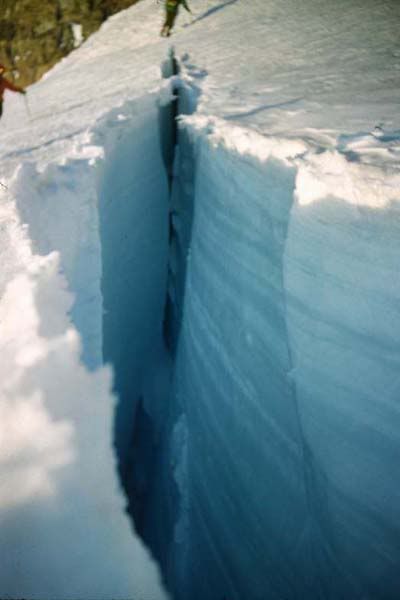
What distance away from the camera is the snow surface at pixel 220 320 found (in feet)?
2.65

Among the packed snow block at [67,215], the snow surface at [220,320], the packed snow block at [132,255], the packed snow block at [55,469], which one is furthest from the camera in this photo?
the packed snow block at [132,255]

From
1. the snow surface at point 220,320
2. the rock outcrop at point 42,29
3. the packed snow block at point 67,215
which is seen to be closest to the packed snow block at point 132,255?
the snow surface at point 220,320

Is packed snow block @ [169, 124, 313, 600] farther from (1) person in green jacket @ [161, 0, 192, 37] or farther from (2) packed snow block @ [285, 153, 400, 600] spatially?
(1) person in green jacket @ [161, 0, 192, 37]

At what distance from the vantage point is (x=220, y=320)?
1458 millimetres

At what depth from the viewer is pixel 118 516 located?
2.47ft

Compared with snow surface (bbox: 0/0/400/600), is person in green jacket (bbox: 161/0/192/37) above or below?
above

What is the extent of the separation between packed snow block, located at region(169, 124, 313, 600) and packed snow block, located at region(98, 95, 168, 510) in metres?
0.37

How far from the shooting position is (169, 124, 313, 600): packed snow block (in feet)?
3.72

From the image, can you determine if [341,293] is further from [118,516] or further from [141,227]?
[141,227]

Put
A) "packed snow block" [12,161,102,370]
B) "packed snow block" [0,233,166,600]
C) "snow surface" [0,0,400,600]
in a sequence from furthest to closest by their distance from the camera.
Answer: "packed snow block" [12,161,102,370]
"snow surface" [0,0,400,600]
"packed snow block" [0,233,166,600]

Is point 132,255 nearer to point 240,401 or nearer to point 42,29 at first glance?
point 240,401

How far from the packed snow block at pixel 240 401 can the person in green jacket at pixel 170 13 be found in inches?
71.0

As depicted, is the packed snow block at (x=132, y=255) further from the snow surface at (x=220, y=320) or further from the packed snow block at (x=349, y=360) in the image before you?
the packed snow block at (x=349, y=360)

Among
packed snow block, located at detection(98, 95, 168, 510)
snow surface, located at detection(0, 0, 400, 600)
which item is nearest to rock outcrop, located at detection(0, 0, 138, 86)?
snow surface, located at detection(0, 0, 400, 600)
